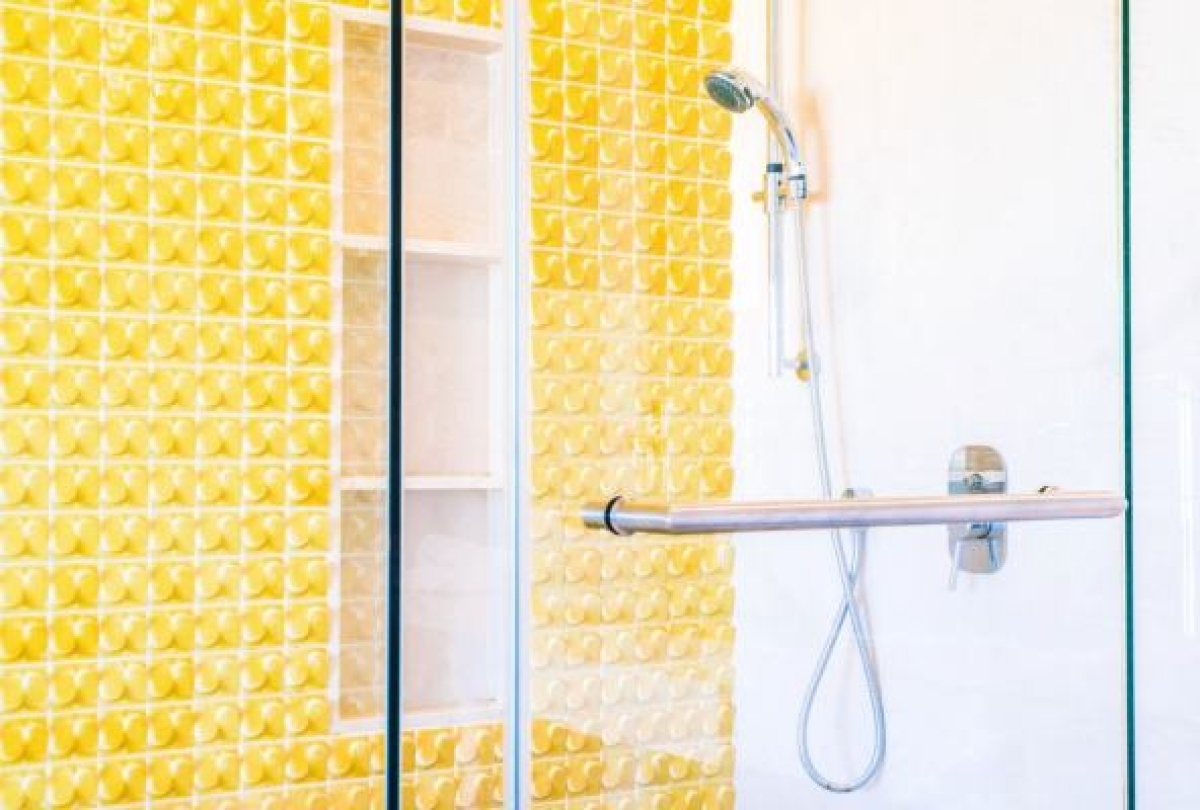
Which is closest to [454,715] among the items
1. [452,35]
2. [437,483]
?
[437,483]

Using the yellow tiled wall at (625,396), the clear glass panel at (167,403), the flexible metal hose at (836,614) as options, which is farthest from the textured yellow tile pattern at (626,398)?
the clear glass panel at (167,403)

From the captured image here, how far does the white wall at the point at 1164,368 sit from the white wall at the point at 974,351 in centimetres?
3

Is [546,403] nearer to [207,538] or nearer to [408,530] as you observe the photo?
[408,530]

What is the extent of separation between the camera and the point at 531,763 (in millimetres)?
1139

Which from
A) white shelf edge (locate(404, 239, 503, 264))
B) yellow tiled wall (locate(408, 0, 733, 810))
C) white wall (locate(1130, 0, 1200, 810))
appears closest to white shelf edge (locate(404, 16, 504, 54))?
yellow tiled wall (locate(408, 0, 733, 810))

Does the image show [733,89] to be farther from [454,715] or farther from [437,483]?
[454,715]

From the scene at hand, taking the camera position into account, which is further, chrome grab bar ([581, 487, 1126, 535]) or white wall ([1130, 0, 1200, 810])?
white wall ([1130, 0, 1200, 810])

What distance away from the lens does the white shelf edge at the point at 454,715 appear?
1093 mm

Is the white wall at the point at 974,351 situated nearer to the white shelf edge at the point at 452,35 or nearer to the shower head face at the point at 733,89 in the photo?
the shower head face at the point at 733,89

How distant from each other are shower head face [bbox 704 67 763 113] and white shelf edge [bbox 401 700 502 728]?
2.03 feet

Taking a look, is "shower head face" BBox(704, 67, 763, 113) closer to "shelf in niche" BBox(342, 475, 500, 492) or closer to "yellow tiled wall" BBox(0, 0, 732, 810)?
"shelf in niche" BBox(342, 475, 500, 492)

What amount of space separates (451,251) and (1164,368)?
0.93 meters

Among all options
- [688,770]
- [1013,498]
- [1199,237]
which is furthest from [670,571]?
[1199,237]

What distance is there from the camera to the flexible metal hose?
1.31 metres
